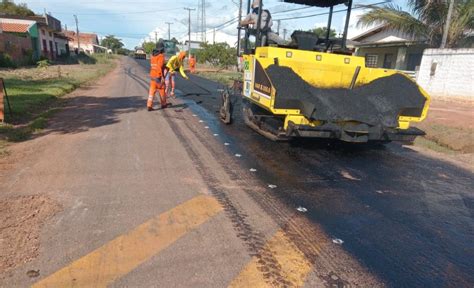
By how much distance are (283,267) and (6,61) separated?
2882 centimetres

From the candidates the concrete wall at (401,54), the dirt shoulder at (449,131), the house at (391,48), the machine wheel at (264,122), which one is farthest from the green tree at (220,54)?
the machine wheel at (264,122)

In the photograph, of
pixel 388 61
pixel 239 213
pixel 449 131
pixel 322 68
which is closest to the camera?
pixel 239 213

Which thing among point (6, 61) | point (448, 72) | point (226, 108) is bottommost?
point (6, 61)

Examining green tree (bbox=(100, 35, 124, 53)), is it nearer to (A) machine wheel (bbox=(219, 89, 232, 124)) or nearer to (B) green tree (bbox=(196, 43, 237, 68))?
(B) green tree (bbox=(196, 43, 237, 68))

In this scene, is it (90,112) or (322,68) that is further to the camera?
(90,112)

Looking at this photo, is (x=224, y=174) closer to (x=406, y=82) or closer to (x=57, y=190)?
(x=57, y=190)

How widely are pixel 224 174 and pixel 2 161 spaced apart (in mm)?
3217

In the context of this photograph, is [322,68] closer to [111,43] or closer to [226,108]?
[226,108]

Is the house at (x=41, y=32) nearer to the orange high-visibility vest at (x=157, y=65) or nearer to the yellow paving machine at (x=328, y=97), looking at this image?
the orange high-visibility vest at (x=157, y=65)

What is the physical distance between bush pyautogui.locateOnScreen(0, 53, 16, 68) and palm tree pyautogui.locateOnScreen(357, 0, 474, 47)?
2438 centimetres

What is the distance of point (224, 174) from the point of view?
4.98 meters

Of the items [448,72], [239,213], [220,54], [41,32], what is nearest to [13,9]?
[41,32]

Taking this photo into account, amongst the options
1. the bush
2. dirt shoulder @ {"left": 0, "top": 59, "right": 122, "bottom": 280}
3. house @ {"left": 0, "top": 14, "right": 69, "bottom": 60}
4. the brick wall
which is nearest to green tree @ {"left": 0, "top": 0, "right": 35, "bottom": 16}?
house @ {"left": 0, "top": 14, "right": 69, "bottom": 60}

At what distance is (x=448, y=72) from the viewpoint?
16.6 meters
